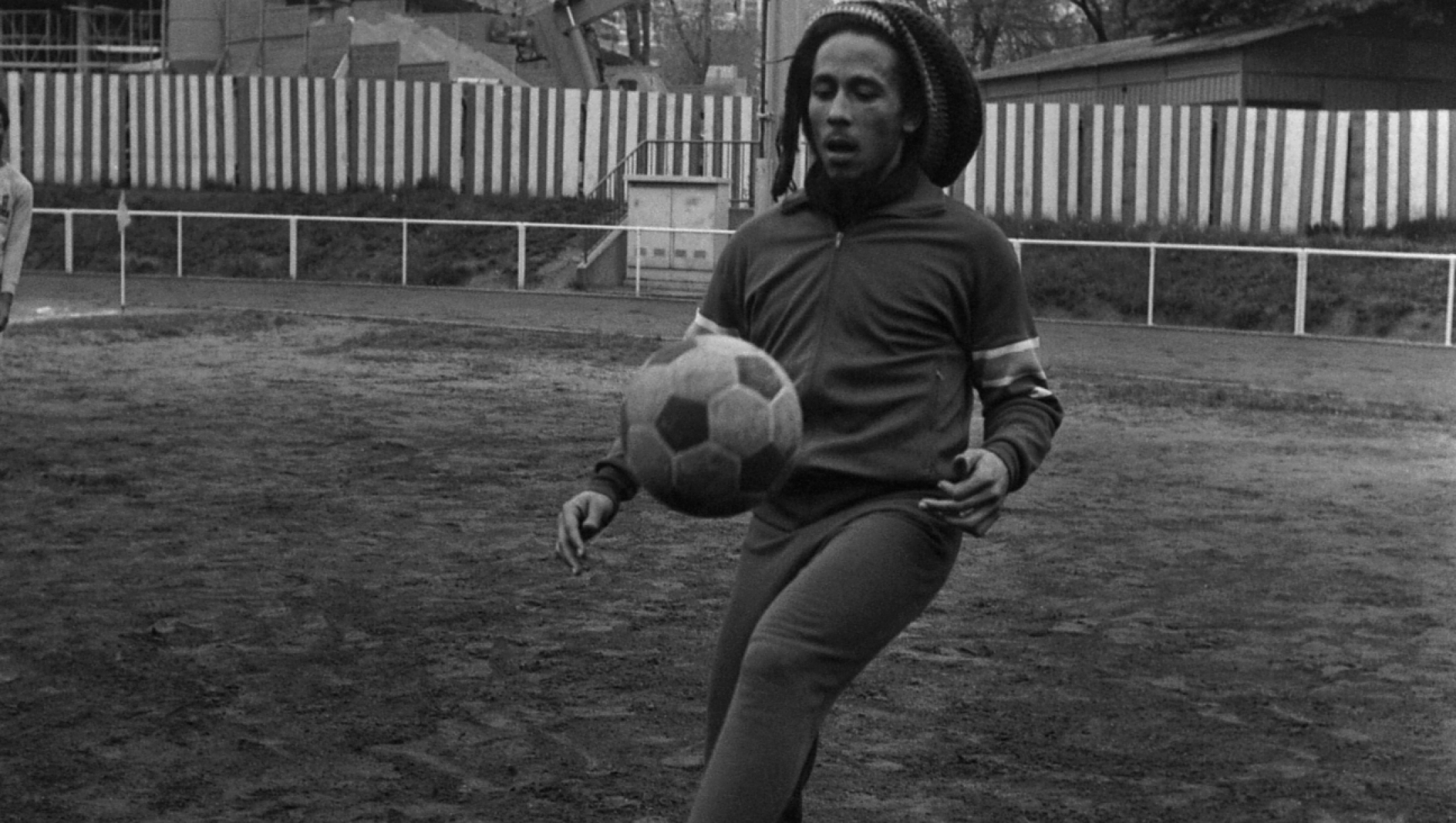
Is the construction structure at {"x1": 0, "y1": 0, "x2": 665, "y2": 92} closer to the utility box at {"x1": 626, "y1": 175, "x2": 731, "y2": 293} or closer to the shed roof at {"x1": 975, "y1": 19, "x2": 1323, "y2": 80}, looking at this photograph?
the shed roof at {"x1": 975, "y1": 19, "x2": 1323, "y2": 80}

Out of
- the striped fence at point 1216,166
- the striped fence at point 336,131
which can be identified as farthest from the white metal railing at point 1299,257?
the striped fence at point 336,131

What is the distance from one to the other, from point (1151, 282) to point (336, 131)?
A: 59.0 ft

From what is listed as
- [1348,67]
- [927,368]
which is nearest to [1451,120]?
[1348,67]

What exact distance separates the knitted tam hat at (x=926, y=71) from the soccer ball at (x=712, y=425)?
59 cm

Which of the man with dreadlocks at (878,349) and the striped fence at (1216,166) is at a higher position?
the striped fence at (1216,166)

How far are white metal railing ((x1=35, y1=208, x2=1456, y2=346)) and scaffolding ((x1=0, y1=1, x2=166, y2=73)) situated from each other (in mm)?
16432

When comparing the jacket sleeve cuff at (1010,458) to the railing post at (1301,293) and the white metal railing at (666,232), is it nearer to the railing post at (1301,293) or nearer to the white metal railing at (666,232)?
the white metal railing at (666,232)

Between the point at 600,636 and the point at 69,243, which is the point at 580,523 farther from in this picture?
the point at 69,243

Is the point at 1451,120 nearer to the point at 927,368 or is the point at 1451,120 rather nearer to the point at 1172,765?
the point at 1172,765

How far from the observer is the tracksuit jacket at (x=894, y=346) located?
3.78 meters

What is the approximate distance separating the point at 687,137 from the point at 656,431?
33.0 meters

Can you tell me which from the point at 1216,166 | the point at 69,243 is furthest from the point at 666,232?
the point at 69,243

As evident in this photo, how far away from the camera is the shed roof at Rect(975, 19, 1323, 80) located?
3262 centimetres

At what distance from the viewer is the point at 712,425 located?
11.8 ft
